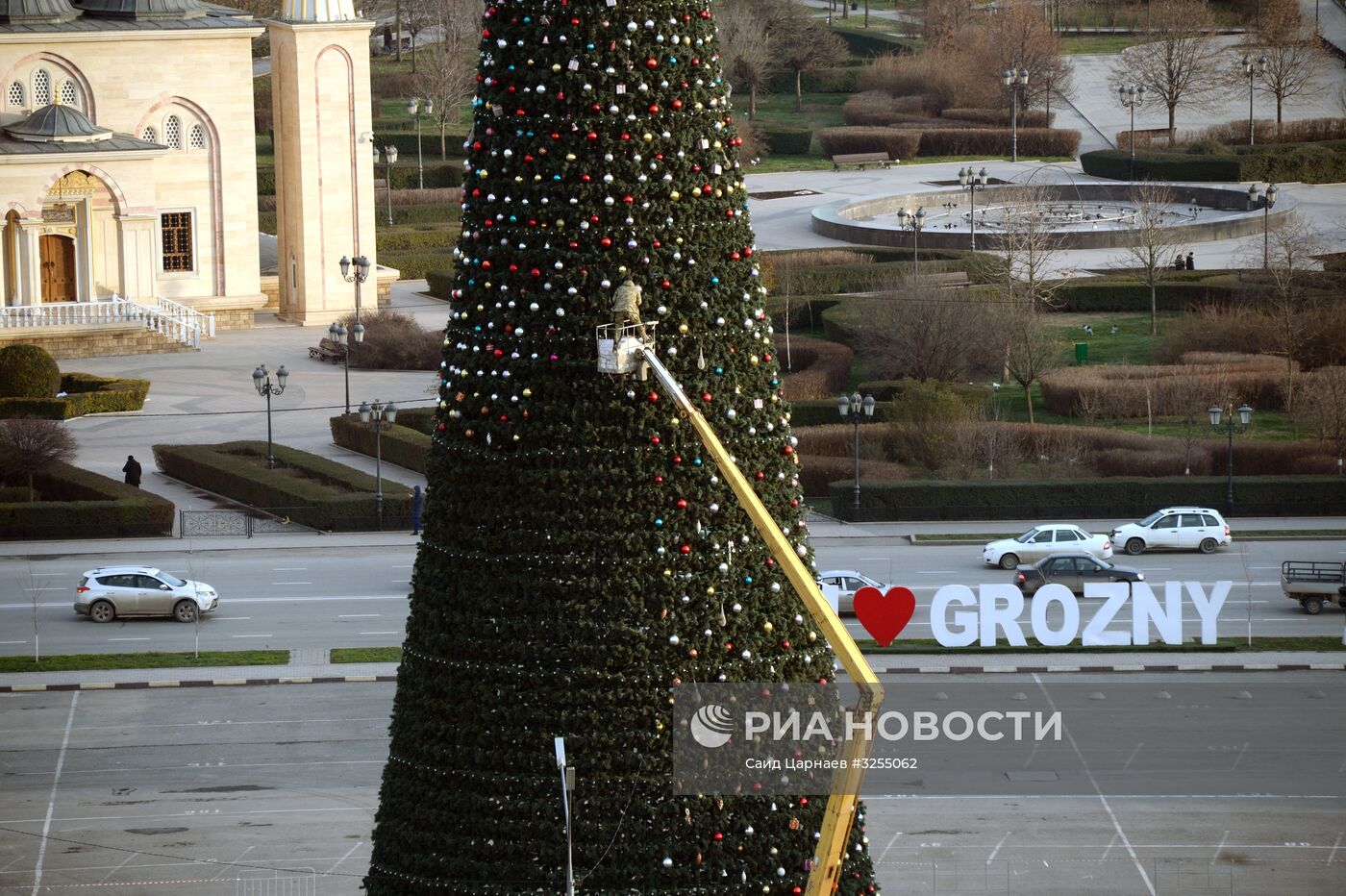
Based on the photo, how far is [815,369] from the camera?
54.3 m

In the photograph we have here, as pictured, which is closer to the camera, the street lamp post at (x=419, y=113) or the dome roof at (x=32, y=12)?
the dome roof at (x=32, y=12)

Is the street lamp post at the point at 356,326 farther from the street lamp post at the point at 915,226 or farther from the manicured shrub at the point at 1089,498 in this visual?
the street lamp post at the point at 915,226

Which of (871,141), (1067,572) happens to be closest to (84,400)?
(1067,572)

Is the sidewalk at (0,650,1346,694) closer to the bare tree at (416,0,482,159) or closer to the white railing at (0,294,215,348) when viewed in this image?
the white railing at (0,294,215,348)

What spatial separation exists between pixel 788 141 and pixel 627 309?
281 ft

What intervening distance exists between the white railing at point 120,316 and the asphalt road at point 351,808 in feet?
96.4

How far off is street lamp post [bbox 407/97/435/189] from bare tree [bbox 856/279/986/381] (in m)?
36.8

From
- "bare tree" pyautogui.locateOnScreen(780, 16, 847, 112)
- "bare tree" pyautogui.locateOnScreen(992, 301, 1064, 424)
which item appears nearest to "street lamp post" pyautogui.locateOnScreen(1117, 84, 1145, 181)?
"bare tree" pyautogui.locateOnScreen(780, 16, 847, 112)

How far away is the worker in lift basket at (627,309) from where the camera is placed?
1148 cm

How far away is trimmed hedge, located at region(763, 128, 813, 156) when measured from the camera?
96062 mm

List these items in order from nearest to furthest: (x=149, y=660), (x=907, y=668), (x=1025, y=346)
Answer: (x=907, y=668)
(x=149, y=660)
(x=1025, y=346)

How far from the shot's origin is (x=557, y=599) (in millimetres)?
11656

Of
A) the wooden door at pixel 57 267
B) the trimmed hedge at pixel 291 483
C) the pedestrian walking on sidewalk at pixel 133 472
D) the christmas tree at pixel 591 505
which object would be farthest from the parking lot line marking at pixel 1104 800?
the wooden door at pixel 57 267

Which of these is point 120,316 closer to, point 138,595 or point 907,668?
point 138,595
